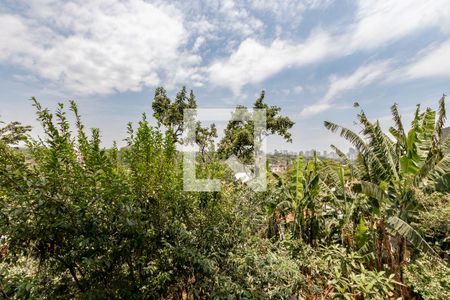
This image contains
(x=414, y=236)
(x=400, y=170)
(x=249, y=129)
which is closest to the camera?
(x=414, y=236)

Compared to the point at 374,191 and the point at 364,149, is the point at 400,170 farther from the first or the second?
the point at 364,149

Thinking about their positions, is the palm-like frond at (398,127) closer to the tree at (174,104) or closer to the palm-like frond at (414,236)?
the palm-like frond at (414,236)

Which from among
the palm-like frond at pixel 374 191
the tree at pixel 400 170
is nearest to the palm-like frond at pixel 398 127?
the tree at pixel 400 170

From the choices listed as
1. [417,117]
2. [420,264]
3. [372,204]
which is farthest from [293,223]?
[417,117]

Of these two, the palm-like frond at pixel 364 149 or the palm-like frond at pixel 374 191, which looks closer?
the palm-like frond at pixel 374 191

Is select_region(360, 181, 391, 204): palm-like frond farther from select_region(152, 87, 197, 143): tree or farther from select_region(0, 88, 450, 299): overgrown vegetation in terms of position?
select_region(152, 87, 197, 143): tree

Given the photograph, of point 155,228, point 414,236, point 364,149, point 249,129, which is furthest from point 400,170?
point 249,129

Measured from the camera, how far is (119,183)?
215 cm

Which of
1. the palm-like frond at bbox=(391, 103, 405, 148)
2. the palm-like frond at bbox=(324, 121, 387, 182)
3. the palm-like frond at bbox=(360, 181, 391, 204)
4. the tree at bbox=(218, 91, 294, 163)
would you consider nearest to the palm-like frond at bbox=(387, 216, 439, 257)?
the palm-like frond at bbox=(360, 181, 391, 204)

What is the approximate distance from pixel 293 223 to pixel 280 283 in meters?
2.49

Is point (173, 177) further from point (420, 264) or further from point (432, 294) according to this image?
point (420, 264)

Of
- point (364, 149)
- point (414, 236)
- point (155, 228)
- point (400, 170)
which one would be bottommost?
point (414, 236)

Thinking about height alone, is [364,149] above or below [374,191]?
above

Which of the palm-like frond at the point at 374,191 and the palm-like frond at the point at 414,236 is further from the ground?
the palm-like frond at the point at 374,191
